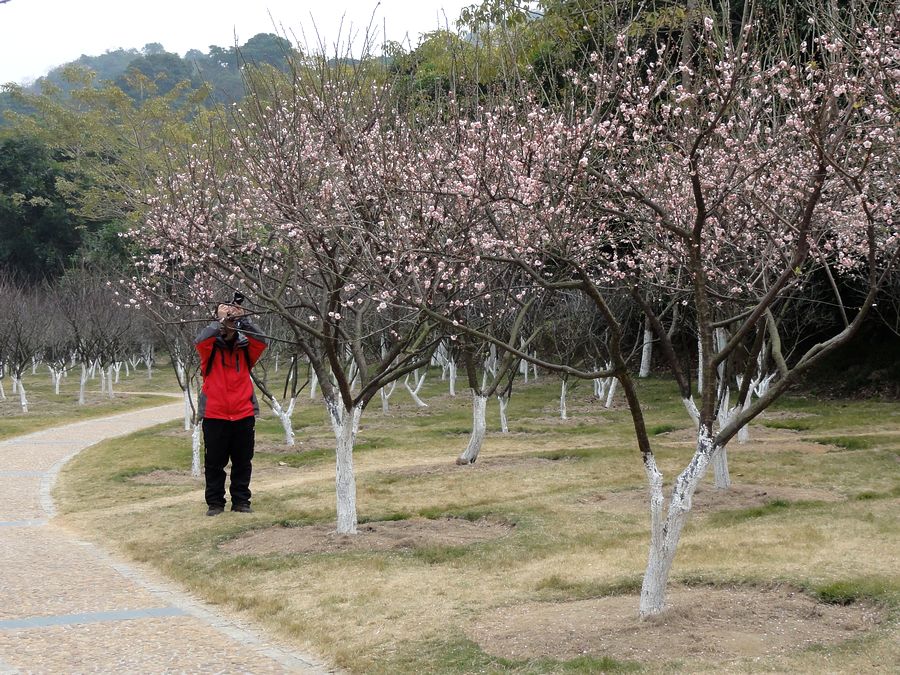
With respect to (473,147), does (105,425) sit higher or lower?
lower

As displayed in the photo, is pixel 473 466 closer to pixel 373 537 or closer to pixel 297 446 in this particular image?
pixel 297 446

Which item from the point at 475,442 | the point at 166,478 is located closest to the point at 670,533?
the point at 475,442

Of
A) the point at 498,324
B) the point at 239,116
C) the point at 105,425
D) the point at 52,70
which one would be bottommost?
the point at 105,425

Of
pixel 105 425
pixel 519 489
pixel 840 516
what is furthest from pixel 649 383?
pixel 840 516

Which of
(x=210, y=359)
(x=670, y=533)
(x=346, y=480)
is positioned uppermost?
(x=210, y=359)

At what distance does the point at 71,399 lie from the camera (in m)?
44.0

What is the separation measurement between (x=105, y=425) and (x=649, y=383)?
20532 mm

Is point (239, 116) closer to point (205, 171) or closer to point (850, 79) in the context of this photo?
point (205, 171)

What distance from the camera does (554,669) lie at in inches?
231

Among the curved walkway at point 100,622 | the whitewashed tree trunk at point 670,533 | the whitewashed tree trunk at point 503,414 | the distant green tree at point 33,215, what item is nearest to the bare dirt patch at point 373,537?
the curved walkway at point 100,622

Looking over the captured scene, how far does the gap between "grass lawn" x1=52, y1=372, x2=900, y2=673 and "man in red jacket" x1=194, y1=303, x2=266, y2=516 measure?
90 cm

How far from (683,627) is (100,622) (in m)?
4.62

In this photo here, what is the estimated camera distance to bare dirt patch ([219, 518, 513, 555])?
1045 centimetres

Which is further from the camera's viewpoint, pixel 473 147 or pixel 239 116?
pixel 239 116
